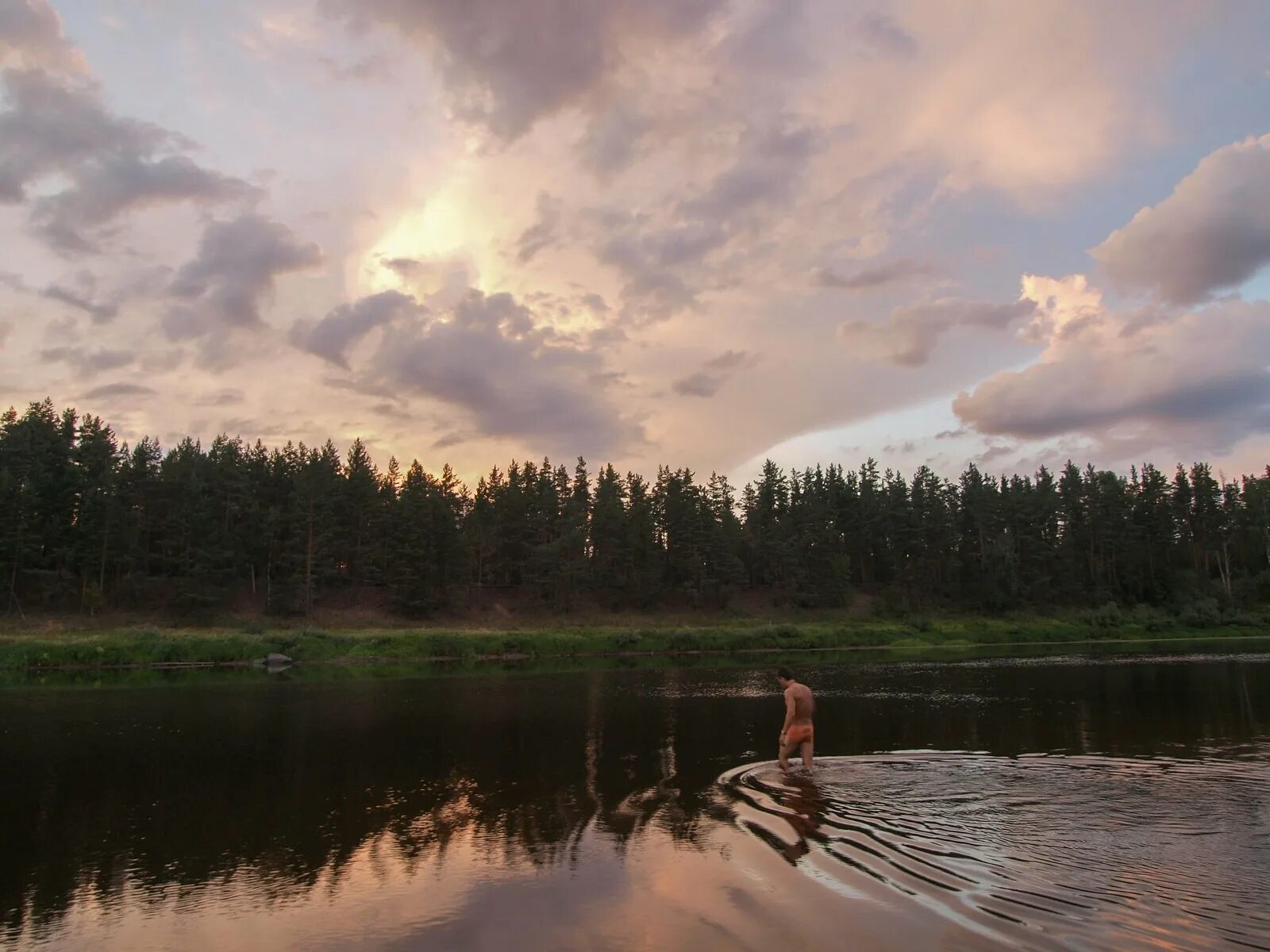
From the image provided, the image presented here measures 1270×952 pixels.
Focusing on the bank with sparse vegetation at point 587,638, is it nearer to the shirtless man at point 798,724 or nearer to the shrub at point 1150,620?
the shrub at point 1150,620

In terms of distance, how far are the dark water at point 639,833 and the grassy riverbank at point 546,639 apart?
33.2m

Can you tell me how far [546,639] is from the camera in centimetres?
7075

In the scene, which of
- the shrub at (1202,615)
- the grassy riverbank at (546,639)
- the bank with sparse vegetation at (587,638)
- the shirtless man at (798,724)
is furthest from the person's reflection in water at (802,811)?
the shrub at (1202,615)

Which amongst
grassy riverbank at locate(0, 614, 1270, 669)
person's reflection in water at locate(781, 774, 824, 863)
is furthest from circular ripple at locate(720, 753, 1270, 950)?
grassy riverbank at locate(0, 614, 1270, 669)

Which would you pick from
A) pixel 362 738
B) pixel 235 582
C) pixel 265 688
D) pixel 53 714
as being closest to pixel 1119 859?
pixel 362 738

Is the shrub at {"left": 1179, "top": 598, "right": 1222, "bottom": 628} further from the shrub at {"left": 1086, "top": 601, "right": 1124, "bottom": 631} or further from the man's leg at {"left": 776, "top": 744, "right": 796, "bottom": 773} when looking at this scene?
A: the man's leg at {"left": 776, "top": 744, "right": 796, "bottom": 773}

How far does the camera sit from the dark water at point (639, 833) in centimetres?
905

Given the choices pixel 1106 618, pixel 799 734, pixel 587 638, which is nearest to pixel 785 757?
pixel 799 734

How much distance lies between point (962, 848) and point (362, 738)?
18.7 m

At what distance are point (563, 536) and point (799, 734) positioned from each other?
72.7m

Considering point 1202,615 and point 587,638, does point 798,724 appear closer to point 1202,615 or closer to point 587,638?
point 587,638

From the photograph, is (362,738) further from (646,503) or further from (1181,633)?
(1181,633)

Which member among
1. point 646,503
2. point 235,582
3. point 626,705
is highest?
point 646,503

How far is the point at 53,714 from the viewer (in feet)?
102
